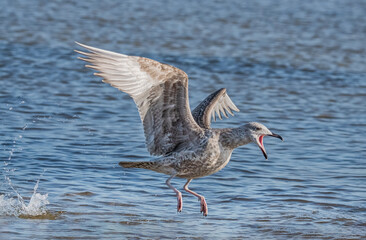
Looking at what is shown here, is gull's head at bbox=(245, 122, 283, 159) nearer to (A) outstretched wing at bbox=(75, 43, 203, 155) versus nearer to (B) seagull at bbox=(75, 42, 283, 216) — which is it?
(B) seagull at bbox=(75, 42, 283, 216)

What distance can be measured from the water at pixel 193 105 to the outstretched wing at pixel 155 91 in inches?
31.7

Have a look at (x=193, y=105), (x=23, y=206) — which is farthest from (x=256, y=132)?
(x=193, y=105)

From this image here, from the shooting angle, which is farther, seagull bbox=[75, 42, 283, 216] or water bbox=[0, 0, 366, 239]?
water bbox=[0, 0, 366, 239]

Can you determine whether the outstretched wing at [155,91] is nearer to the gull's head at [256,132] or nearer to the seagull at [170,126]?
the seagull at [170,126]

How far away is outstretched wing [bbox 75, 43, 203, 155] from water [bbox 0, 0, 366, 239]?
0.81 meters

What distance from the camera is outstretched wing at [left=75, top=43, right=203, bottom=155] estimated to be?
675 cm

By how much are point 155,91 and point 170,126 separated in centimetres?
47

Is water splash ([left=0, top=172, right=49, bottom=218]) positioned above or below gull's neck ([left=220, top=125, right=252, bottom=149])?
below

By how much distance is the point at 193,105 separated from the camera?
12172mm

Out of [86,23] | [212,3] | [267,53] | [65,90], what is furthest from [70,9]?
[65,90]

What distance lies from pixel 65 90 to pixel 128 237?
6.59 m

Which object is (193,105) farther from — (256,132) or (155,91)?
(155,91)

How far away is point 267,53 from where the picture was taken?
17.6m

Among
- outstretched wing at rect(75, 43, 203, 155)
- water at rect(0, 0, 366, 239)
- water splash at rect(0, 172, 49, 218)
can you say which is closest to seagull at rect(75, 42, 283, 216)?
outstretched wing at rect(75, 43, 203, 155)
